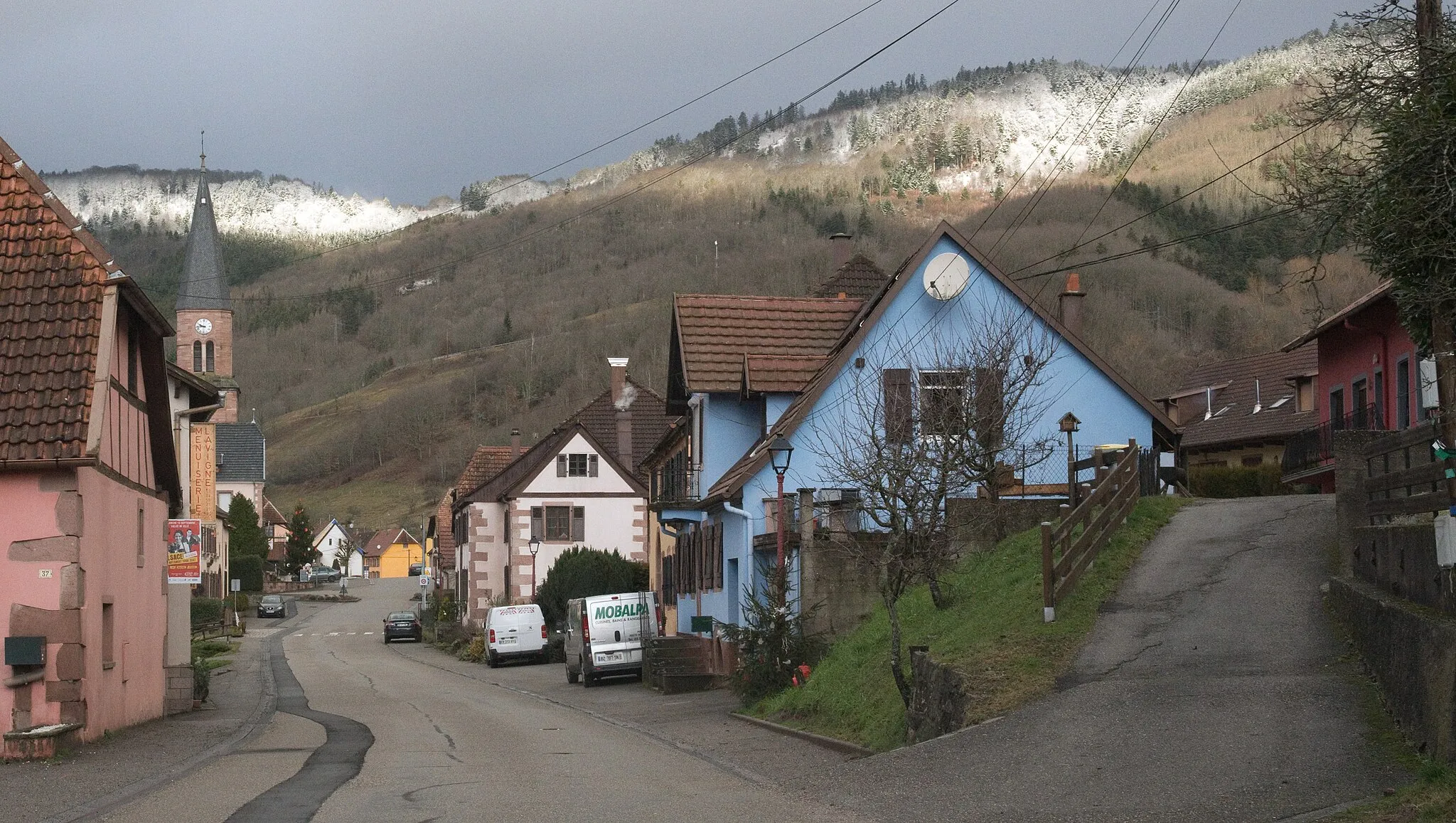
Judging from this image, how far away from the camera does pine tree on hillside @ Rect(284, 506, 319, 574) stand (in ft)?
418

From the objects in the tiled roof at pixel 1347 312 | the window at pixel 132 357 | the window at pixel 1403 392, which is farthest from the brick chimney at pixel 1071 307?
the window at pixel 132 357

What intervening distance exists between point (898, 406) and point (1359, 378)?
1534 cm

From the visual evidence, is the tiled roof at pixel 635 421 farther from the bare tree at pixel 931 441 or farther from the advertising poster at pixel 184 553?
the advertising poster at pixel 184 553

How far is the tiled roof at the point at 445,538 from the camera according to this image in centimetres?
8125

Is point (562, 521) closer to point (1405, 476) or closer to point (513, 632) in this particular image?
point (513, 632)

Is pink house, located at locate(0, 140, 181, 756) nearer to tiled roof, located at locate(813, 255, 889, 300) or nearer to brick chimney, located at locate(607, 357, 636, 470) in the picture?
tiled roof, located at locate(813, 255, 889, 300)

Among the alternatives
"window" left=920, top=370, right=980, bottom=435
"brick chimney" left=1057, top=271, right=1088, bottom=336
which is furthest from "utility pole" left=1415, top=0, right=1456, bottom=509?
"brick chimney" left=1057, top=271, right=1088, bottom=336

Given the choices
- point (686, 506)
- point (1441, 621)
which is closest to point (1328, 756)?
point (1441, 621)

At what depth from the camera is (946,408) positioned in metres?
21.9

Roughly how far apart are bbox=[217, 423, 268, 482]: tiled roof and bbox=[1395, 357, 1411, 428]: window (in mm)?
91374

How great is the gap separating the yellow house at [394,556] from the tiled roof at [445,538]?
8130cm

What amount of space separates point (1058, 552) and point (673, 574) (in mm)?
19588

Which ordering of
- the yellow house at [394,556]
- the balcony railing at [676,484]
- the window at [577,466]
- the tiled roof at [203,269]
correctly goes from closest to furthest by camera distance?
the balcony railing at [676,484], the window at [577,466], the tiled roof at [203,269], the yellow house at [394,556]

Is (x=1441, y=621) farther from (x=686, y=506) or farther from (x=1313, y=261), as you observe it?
(x=686, y=506)
